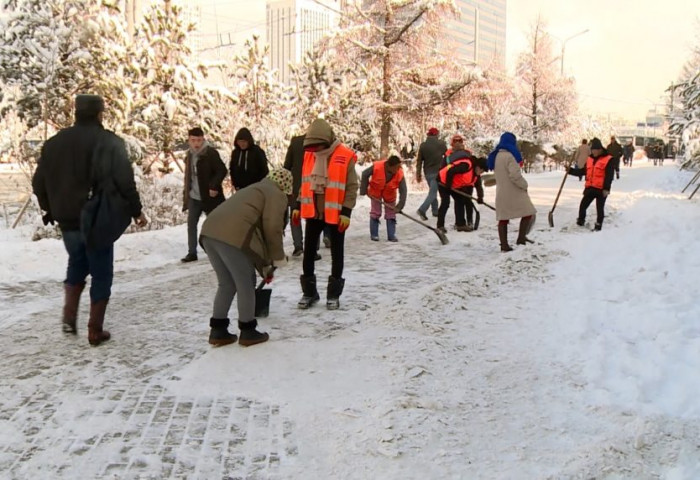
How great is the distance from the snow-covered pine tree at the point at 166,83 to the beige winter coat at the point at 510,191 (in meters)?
9.27

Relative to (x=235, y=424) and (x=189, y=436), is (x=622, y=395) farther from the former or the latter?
(x=189, y=436)

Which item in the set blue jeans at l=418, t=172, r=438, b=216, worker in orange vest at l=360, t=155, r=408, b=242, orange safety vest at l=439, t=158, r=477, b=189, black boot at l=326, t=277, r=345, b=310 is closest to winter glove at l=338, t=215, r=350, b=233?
black boot at l=326, t=277, r=345, b=310

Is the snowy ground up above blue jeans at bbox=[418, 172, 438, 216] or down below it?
below

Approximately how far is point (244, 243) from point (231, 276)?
33cm

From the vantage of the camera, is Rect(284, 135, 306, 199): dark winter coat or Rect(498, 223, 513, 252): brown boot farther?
Rect(498, 223, 513, 252): brown boot

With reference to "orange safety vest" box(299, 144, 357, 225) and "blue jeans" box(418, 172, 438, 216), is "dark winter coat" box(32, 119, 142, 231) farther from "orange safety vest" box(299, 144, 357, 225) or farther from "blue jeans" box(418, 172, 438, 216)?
"blue jeans" box(418, 172, 438, 216)

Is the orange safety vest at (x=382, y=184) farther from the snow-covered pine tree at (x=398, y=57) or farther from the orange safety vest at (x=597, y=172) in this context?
the snow-covered pine tree at (x=398, y=57)

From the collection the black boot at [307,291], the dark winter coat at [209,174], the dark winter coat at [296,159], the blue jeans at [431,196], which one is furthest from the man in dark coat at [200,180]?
the blue jeans at [431,196]

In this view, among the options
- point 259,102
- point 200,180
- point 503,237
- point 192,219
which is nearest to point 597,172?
point 503,237

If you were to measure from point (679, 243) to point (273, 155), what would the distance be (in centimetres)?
1451

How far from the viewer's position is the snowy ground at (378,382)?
319cm

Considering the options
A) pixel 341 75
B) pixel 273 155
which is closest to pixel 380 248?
pixel 273 155

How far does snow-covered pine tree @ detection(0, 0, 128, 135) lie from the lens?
13883 mm

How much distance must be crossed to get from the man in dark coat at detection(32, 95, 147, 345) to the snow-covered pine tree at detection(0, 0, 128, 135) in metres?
9.91
